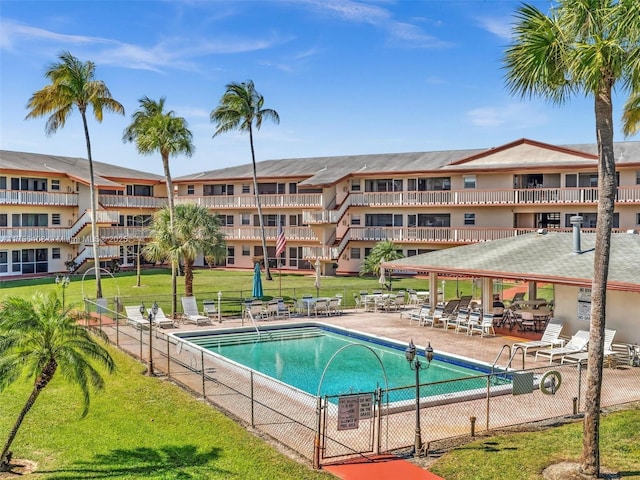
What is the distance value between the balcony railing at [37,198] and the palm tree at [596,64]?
43100 millimetres

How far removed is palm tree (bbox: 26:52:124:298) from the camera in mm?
31078

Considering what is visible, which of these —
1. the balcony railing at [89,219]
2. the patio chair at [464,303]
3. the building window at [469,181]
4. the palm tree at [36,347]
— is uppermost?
the building window at [469,181]

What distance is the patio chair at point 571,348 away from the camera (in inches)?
761

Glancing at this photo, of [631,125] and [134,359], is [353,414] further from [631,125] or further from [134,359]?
[631,125]

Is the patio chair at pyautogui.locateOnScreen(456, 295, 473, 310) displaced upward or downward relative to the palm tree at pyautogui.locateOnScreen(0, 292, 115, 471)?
downward

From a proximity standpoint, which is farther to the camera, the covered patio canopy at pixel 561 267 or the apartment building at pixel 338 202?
the apartment building at pixel 338 202

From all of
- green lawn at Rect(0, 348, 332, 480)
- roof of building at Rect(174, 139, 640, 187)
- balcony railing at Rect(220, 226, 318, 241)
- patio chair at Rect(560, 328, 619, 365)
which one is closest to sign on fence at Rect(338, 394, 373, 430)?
green lawn at Rect(0, 348, 332, 480)


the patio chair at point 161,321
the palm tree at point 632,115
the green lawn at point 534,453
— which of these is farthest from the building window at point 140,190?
the green lawn at point 534,453

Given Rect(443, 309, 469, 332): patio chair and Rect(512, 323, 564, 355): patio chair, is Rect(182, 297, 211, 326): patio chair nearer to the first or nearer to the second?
Rect(443, 309, 469, 332): patio chair

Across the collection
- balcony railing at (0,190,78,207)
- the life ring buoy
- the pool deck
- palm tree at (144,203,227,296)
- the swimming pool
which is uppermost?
balcony railing at (0,190,78,207)

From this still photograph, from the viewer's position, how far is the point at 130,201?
52.0m

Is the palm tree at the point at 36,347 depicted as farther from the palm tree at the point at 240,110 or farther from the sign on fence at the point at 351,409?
the palm tree at the point at 240,110

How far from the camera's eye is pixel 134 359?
19594 mm

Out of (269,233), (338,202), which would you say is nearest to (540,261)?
(338,202)
